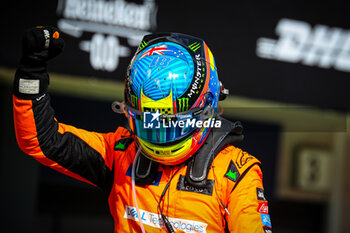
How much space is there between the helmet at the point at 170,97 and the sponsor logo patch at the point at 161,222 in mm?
206

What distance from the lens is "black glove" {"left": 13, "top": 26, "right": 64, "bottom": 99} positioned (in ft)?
5.51

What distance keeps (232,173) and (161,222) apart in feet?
1.05

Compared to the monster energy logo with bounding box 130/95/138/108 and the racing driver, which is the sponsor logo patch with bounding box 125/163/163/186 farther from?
the monster energy logo with bounding box 130/95/138/108

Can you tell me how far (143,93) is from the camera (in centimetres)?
181

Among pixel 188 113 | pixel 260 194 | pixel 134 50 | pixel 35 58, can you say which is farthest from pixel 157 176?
pixel 134 50

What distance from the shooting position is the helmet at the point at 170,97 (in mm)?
1808

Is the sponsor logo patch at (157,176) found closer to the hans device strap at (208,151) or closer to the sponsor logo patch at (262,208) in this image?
the hans device strap at (208,151)

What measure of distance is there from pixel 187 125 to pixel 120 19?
6.83 ft

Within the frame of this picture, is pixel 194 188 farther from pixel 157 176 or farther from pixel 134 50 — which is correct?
pixel 134 50

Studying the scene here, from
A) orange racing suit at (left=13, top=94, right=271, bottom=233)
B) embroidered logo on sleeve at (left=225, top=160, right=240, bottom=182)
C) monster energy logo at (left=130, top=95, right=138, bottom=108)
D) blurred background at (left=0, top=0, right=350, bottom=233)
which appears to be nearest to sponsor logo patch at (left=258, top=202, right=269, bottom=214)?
orange racing suit at (left=13, top=94, right=271, bottom=233)

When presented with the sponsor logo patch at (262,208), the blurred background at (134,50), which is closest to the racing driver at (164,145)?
the sponsor logo patch at (262,208)

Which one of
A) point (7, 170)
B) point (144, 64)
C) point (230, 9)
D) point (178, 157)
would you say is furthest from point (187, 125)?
point (7, 170)

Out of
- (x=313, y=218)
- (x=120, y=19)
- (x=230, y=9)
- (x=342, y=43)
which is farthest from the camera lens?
(x=313, y=218)

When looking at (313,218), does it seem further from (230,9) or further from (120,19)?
(120,19)
